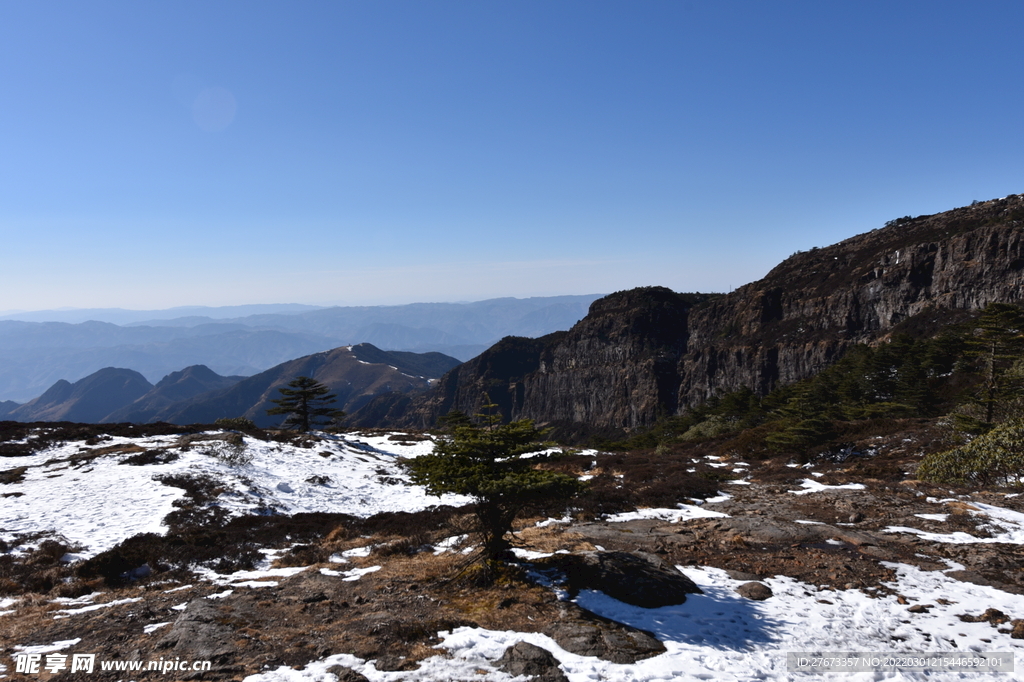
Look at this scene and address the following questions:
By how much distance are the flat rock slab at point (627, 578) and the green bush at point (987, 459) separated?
25.3 ft

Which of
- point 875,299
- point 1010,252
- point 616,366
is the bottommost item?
point 616,366

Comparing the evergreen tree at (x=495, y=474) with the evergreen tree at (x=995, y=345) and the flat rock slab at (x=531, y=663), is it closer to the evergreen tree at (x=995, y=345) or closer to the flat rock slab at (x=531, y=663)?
the flat rock slab at (x=531, y=663)

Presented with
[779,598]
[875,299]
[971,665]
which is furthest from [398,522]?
[875,299]

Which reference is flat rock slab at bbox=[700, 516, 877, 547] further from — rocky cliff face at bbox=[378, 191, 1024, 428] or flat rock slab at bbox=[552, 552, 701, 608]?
rocky cliff face at bbox=[378, 191, 1024, 428]

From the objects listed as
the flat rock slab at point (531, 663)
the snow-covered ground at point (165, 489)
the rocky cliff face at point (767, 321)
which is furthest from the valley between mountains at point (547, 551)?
the rocky cliff face at point (767, 321)

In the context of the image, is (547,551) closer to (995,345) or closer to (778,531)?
(778,531)

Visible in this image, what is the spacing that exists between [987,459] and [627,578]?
9193mm

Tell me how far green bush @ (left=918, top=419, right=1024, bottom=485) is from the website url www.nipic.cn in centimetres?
1658

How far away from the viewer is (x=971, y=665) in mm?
7191

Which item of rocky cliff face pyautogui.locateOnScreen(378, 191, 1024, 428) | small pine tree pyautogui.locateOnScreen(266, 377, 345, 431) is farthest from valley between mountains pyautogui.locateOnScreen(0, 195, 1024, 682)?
rocky cliff face pyautogui.locateOnScreen(378, 191, 1024, 428)

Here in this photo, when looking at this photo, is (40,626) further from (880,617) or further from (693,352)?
(693,352)

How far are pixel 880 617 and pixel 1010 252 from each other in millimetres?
85706

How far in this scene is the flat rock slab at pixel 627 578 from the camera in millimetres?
9375

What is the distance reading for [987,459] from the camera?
1099 cm
